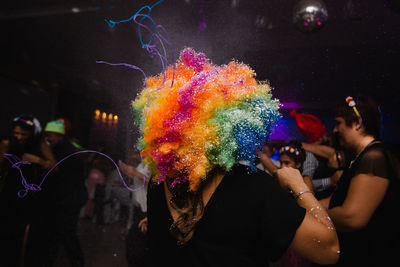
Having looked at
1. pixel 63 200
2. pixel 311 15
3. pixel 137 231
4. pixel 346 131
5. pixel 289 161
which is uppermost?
pixel 311 15

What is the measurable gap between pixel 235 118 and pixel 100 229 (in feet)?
8.13

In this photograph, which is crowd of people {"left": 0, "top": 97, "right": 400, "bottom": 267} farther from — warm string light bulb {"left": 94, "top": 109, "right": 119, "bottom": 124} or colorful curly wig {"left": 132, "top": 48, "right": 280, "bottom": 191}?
warm string light bulb {"left": 94, "top": 109, "right": 119, "bottom": 124}

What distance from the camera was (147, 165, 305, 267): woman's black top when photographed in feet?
2.35

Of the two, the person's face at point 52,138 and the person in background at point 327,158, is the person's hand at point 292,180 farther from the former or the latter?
the person's face at point 52,138

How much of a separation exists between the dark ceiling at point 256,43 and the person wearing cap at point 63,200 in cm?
56

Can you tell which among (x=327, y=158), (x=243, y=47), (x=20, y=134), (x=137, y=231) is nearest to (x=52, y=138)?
(x=20, y=134)

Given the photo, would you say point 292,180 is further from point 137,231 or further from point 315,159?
point 137,231

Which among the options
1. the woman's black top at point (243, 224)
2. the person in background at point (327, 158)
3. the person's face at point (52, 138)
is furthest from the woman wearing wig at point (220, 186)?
the person's face at point (52, 138)

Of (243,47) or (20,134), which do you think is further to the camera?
(243,47)

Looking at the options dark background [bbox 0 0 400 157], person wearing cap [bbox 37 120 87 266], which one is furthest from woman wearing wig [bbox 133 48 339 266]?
person wearing cap [bbox 37 120 87 266]

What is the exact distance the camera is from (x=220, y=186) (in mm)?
801

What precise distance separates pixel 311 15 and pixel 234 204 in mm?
1826

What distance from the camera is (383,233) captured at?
124 centimetres

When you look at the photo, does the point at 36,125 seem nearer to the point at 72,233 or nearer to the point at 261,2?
the point at 72,233
